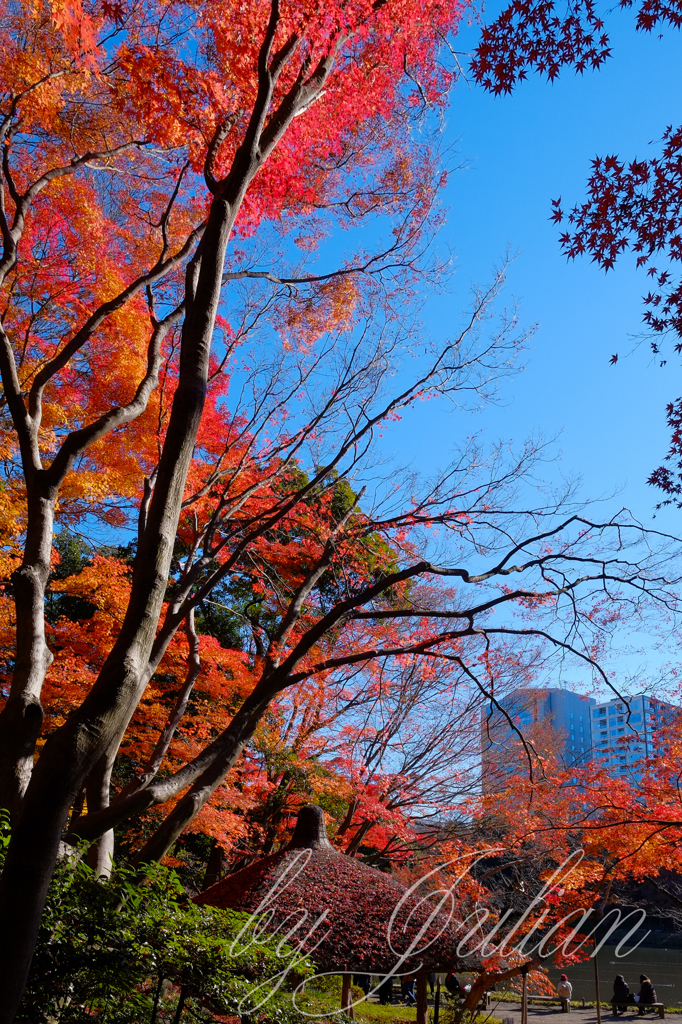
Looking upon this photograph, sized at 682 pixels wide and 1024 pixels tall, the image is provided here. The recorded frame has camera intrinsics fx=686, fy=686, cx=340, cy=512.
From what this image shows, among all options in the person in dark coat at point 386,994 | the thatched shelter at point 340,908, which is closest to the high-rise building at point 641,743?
the thatched shelter at point 340,908

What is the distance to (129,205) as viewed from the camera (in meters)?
8.42

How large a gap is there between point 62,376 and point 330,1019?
866cm

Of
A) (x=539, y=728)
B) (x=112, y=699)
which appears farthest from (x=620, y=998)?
(x=112, y=699)

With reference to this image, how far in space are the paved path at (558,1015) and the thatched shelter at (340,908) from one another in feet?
24.6

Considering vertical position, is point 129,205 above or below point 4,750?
above

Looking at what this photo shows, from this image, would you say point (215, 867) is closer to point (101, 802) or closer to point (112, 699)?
point (101, 802)

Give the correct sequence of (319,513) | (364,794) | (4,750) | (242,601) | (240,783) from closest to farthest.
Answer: (4,750) → (319,513) → (364,794) → (240,783) → (242,601)

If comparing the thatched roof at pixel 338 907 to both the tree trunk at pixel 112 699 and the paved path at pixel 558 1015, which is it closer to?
the tree trunk at pixel 112 699

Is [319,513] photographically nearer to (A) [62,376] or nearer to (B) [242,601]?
(A) [62,376]

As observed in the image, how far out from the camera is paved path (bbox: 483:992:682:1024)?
13562mm

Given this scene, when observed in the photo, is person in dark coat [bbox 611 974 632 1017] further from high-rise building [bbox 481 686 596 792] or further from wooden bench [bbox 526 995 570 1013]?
high-rise building [bbox 481 686 596 792]

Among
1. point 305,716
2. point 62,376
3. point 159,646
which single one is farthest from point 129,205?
point 305,716

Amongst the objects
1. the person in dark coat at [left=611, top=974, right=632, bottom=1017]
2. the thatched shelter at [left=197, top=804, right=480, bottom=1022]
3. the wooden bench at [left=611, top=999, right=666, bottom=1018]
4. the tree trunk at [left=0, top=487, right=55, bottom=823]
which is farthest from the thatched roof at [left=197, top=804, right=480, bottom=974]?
the person in dark coat at [left=611, top=974, right=632, bottom=1017]

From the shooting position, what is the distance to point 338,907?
6949 millimetres
